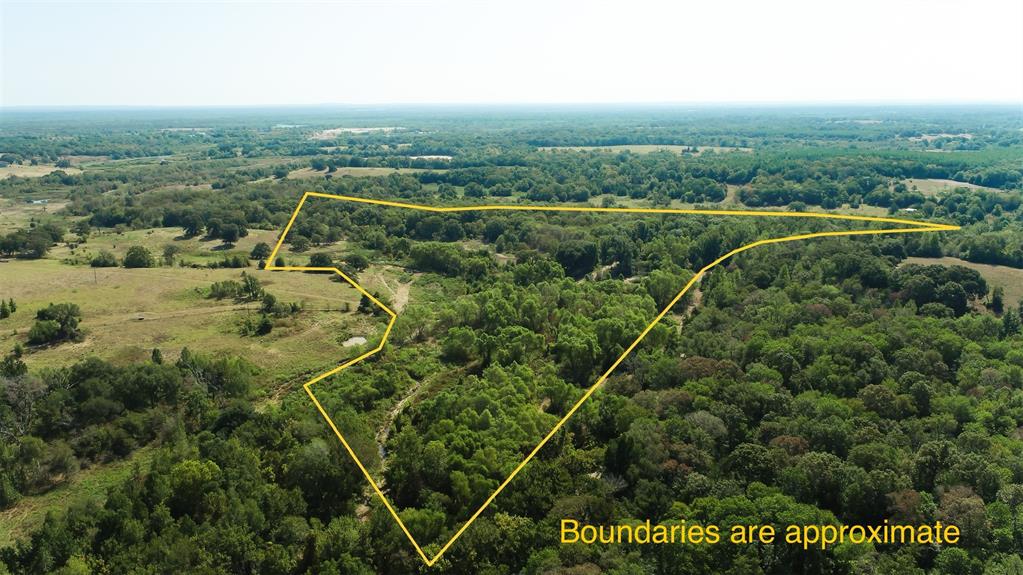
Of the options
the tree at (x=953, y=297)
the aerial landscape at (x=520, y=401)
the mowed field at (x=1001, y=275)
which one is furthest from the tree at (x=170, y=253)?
the mowed field at (x=1001, y=275)

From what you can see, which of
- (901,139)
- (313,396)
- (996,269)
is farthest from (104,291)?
Result: (901,139)

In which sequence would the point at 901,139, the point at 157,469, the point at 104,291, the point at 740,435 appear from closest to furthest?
the point at 157,469 < the point at 740,435 < the point at 104,291 < the point at 901,139

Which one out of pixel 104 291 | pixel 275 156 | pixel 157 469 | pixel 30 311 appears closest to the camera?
pixel 157 469

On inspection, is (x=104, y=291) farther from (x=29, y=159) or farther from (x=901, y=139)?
(x=901, y=139)

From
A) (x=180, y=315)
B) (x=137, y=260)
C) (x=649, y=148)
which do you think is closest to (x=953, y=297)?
(x=180, y=315)

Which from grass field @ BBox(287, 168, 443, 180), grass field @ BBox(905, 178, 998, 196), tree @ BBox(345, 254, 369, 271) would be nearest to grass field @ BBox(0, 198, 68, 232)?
grass field @ BBox(287, 168, 443, 180)

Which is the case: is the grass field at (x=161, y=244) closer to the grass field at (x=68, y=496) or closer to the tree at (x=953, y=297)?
the grass field at (x=68, y=496)
